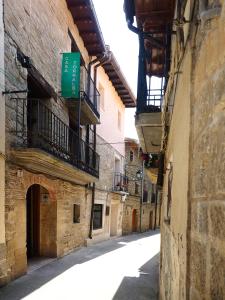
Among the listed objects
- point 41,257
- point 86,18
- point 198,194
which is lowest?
point 41,257

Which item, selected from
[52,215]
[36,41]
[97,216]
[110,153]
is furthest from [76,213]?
[36,41]

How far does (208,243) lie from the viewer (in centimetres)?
139

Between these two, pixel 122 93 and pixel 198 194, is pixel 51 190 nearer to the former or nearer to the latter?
pixel 198 194

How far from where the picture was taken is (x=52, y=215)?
385 inches

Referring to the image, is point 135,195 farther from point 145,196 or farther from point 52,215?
point 52,215

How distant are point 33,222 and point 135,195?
14.2 meters

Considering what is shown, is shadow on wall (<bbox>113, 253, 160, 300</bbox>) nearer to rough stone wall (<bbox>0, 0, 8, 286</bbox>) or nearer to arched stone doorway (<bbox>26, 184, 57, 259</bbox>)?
rough stone wall (<bbox>0, 0, 8, 286</bbox>)

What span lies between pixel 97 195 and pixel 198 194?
13.5 m

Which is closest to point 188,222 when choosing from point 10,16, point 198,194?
point 198,194

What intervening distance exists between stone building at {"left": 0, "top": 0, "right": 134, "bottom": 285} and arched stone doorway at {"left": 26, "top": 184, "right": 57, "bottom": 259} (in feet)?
0.10

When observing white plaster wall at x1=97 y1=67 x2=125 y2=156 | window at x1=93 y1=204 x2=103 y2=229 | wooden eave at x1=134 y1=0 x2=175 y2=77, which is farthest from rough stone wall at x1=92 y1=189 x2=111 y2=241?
wooden eave at x1=134 y1=0 x2=175 y2=77

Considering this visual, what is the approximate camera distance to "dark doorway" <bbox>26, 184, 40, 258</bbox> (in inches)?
385

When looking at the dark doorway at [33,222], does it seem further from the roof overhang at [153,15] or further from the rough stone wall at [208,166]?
the rough stone wall at [208,166]

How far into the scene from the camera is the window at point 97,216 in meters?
14.6
